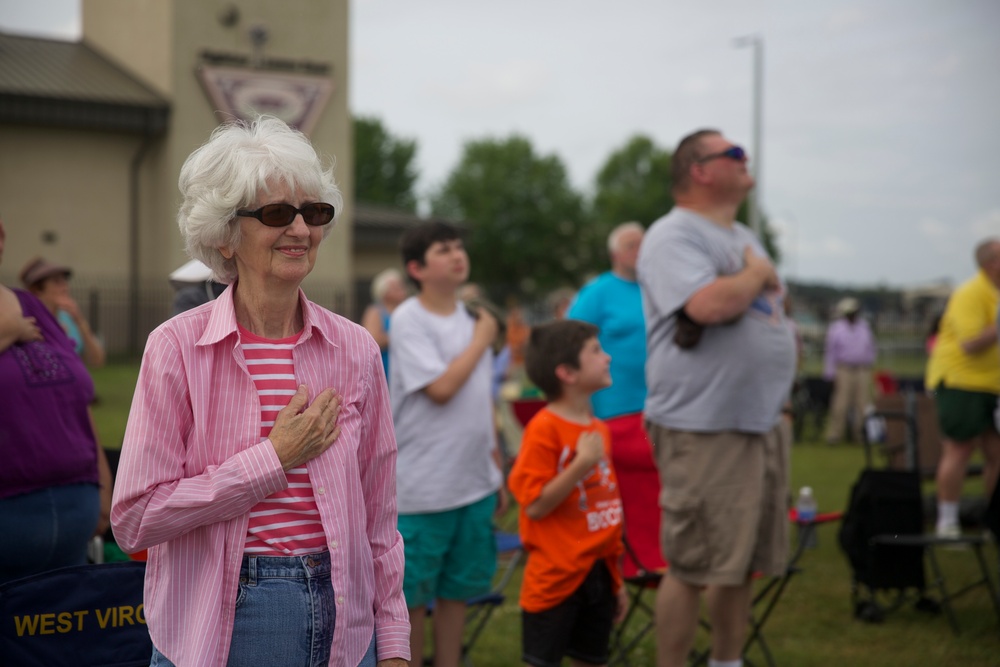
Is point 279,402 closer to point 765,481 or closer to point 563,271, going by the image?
point 765,481

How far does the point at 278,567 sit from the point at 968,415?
650 centimetres

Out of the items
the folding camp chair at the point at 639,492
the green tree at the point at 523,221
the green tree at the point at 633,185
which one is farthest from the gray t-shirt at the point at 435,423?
the green tree at the point at 633,185

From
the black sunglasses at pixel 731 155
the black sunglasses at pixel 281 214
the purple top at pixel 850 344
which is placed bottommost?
the purple top at pixel 850 344

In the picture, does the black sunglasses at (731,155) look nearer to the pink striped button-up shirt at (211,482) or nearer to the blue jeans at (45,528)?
the pink striped button-up shirt at (211,482)

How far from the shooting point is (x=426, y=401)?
4.35m

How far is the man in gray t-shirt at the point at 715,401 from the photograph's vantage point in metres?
3.89

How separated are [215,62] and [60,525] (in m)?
22.0

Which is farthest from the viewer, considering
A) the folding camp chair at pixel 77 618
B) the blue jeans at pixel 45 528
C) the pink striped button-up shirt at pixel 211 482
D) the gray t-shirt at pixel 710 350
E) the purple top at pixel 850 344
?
the purple top at pixel 850 344

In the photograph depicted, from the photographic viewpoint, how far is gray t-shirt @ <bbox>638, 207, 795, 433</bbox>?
3.91 metres

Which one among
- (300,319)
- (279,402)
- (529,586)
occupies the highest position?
(300,319)

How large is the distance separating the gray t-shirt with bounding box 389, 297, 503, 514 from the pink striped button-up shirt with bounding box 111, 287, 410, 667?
1.99 metres

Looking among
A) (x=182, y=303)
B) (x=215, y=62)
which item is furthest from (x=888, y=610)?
(x=215, y=62)

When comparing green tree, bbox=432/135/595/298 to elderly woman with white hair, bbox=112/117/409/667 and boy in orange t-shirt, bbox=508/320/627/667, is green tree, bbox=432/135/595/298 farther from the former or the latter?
elderly woman with white hair, bbox=112/117/409/667

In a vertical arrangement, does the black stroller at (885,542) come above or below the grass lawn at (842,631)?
above
